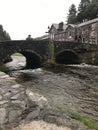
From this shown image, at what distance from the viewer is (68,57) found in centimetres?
4919

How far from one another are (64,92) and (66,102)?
3445 millimetres

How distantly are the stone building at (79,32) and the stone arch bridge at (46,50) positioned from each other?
6757mm

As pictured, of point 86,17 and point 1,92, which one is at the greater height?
point 86,17

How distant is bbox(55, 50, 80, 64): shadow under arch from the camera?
4364cm

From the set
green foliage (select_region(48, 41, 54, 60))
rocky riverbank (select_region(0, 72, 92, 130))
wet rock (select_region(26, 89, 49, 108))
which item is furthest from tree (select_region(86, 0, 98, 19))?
rocky riverbank (select_region(0, 72, 92, 130))

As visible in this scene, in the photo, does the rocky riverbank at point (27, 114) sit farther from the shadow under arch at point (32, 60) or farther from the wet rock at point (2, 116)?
the shadow under arch at point (32, 60)

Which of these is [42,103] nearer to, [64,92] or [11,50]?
[64,92]

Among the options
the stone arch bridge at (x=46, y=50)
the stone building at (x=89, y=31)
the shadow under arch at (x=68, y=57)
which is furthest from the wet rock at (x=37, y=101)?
the stone building at (x=89, y=31)

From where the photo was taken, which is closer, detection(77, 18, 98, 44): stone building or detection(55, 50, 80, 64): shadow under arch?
detection(55, 50, 80, 64): shadow under arch

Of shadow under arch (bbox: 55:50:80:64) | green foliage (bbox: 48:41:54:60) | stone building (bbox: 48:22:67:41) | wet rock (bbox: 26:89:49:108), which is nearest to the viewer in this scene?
wet rock (bbox: 26:89:49:108)

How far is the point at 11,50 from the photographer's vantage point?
34.8 meters

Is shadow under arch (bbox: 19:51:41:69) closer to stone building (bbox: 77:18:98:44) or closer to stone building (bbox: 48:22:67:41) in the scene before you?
stone building (bbox: 77:18:98:44)

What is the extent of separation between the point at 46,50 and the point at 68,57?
37.6ft

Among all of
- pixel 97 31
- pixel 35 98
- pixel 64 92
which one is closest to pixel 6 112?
pixel 35 98
